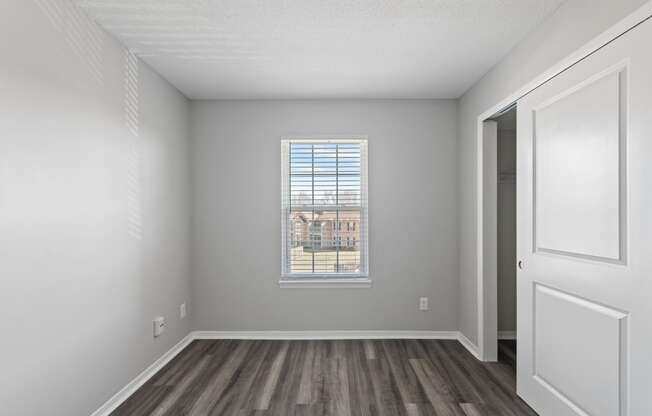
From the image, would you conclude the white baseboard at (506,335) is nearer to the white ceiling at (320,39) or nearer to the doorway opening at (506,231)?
the doorway opening at (506,231)

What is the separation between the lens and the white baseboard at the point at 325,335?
3.90m

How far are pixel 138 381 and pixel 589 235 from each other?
3178 millimetres

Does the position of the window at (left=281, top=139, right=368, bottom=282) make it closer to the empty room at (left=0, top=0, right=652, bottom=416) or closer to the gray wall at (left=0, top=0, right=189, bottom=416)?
the empty room at (left=0, top=0, right=652, bottom=416)

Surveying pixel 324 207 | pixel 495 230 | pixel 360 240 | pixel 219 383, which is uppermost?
pixel 324 207

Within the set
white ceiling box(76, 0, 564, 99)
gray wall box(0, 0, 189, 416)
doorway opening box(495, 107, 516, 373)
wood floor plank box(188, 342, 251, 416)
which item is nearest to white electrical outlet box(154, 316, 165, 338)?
gray wall box(0, 0, 189, 416)

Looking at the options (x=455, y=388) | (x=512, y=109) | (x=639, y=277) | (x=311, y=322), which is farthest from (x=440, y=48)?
(x=311, y=322)

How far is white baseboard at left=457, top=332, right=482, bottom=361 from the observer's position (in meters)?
3.39

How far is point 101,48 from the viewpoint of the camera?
241 cm

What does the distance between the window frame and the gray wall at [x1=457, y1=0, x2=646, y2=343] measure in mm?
982

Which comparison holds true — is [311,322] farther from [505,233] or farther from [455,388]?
[505,233]

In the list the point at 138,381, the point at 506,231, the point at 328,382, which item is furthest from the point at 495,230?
the point at 138,381

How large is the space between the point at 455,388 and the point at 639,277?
1.60 metres

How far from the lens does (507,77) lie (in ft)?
9.34

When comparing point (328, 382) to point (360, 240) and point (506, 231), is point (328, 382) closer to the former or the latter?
point (360, 240)
